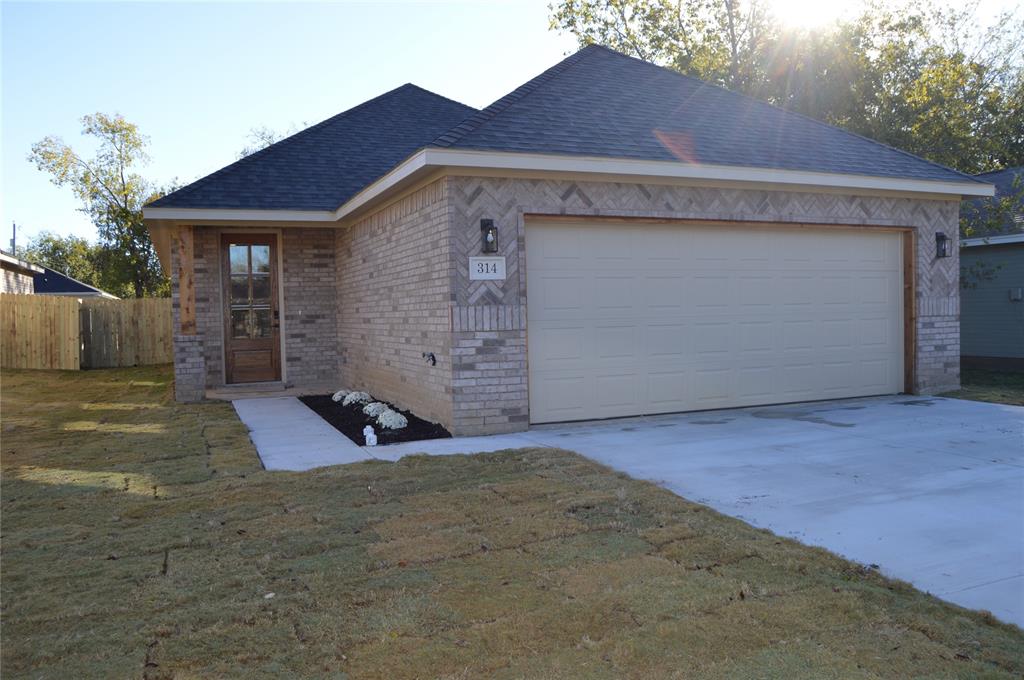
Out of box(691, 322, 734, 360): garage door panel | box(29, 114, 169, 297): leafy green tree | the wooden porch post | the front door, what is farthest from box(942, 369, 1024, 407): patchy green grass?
box(29, 114, 169, 297): leafy green tree

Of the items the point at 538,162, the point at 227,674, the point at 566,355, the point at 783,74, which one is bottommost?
the point at 227,674

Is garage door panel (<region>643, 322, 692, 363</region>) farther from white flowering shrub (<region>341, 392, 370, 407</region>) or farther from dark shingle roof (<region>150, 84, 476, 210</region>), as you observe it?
dark shingle roof (<region>150, 84, 476, 210</region>)

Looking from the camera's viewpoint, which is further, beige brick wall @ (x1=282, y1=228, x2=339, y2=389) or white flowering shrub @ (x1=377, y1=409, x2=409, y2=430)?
beige brick wall @ (x1=282, y1=228, x2=339, y2=389)

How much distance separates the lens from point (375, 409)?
9.79 meters

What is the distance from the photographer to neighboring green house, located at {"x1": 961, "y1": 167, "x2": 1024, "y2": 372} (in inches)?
592

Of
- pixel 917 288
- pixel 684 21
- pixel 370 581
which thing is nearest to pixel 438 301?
pixel 370 581

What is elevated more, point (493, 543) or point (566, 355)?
point (566, 355)

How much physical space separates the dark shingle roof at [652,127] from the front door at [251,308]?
5875 mm

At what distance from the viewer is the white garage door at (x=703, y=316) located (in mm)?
8711

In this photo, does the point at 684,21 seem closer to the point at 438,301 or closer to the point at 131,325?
the point at 131,325

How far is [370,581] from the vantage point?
3855mm

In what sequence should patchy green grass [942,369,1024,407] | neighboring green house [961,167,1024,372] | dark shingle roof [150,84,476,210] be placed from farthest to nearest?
neighboring green house [961,167,1024,372] → dark shingle roof [150,84,476,210] → patchy green grass [942,369,1024,407]

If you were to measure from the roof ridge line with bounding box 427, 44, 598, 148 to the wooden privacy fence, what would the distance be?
14.4 meters

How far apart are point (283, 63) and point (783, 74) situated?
53.8ft
